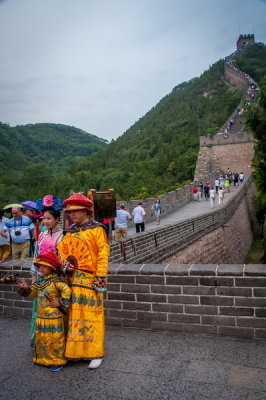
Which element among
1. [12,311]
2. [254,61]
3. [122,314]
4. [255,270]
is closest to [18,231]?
[12,311]

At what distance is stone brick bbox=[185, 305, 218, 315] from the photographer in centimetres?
358

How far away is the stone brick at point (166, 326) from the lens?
3721 mm

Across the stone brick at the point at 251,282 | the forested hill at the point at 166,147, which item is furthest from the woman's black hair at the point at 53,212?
the forested hill at the point at 166,147

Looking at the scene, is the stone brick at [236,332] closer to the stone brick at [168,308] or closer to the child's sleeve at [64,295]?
the stone brick at [168,308]

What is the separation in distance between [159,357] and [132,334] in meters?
0.63

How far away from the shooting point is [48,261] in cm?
303

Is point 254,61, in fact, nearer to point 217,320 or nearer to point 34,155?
point 34,155

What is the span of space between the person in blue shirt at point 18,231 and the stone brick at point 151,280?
11.8 ft

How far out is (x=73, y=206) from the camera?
315 cm

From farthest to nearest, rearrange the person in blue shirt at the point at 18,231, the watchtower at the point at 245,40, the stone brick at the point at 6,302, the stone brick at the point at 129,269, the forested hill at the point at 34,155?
1. the watchtower at the point at 245,40
2. the forested hill at the point at 34,155
3. the person in blue shirt at the point at 18,231
4. the stone brick at the point at 6,302
5. the stone brick at the point at 129,269

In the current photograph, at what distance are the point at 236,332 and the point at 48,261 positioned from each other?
197 cm

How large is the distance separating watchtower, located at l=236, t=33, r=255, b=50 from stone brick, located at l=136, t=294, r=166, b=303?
373 ft

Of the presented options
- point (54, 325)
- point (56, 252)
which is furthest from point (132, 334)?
point (56, 252)

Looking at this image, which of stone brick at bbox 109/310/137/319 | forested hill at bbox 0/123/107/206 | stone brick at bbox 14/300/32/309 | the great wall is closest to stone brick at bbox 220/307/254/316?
the great wall
